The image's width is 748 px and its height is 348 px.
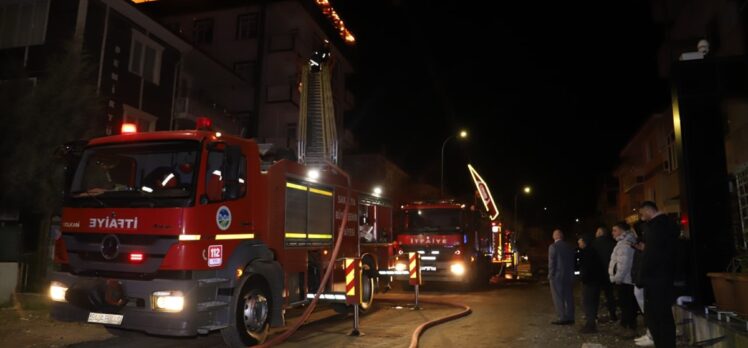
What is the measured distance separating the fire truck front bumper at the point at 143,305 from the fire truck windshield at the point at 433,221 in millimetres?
10624

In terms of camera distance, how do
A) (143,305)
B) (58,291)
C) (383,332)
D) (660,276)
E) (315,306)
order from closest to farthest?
1. (660,276)
2. (143,305)
3. (58,291)
4. (383,332)
5. (315,306)

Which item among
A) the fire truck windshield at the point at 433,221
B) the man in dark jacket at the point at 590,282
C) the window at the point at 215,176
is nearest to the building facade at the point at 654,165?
the fire truck windshield at the point at 433,221

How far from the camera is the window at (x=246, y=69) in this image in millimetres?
28667

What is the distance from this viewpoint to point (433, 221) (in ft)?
54.6

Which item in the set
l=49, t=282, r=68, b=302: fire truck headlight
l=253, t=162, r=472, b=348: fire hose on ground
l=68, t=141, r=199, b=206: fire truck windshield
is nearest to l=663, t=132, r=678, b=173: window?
l=253, t=162, r=472, b=348: fire hose on ground

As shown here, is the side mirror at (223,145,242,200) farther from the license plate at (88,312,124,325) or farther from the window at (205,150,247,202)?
the license plate at (88,312,124,325)

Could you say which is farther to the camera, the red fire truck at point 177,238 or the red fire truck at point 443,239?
the red fire truck at point 443,239

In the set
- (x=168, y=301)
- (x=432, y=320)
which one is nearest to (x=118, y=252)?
(x=168, y=301)

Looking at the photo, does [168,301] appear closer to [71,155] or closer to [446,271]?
[71,155]

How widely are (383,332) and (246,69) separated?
75.6 ft

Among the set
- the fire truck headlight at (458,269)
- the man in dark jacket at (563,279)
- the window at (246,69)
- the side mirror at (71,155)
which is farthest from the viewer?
the window at (246,69)

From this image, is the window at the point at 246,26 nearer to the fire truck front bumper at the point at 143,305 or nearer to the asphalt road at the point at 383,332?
the asphalt road at the point at 383,332

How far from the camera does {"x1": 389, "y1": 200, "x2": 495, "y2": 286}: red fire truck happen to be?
16.0m

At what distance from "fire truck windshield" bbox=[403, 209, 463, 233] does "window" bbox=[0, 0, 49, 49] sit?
41.7 ft
